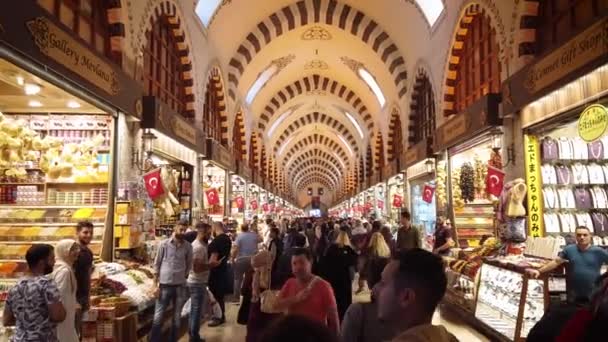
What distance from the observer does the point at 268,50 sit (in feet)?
56.2

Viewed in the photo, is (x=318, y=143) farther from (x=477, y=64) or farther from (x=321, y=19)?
(x=477, y=64)

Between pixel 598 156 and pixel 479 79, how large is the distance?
2956mm

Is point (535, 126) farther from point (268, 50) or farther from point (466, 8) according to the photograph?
point (268, 50)

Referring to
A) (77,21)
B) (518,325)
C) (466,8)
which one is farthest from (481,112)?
(77,21)

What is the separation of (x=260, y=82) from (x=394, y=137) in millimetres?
5019

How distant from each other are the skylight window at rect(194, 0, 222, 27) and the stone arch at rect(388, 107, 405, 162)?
23.0 feet

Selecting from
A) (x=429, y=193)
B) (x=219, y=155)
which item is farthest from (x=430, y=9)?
(x=219, y=155)

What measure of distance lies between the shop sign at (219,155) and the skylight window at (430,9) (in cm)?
513

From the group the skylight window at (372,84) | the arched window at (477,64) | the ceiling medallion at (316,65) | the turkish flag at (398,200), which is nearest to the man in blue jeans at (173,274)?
the arched window at (477,64)

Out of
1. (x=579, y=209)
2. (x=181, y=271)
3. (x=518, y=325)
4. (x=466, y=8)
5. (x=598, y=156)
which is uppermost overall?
(x=466, y=8)

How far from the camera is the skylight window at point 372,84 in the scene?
18594mm

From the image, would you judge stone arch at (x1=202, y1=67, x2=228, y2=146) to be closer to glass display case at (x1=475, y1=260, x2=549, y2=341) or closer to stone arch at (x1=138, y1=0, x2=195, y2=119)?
stone arch at (x1=138, y1=0, x2=195, y2=119)

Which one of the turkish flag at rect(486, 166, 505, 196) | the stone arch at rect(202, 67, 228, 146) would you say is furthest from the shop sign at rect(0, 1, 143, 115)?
the stone arch at rect(202, 67, 228, 146)

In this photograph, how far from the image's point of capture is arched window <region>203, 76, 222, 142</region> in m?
13.0
